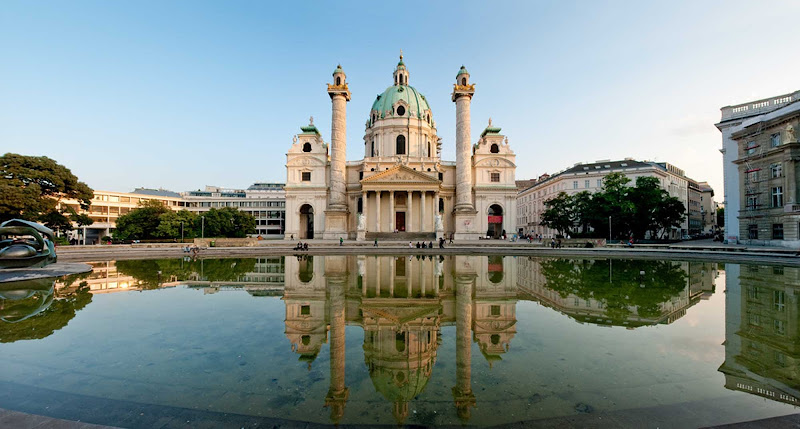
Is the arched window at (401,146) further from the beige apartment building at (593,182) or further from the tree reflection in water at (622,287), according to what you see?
the tree reflection in water at (622,287)

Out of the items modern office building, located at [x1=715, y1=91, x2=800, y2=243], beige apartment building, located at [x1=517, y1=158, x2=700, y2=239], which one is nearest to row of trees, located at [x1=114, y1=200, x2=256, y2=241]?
beige apartment building, located at [x1=517, y1=158, x2=700, y2=239]

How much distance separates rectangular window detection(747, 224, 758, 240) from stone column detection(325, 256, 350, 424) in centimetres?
4621

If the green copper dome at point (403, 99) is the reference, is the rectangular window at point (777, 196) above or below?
below

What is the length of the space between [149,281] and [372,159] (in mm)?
43761

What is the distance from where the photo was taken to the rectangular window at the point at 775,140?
114ft

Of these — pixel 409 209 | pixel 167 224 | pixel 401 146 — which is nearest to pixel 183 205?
pixel 167 224

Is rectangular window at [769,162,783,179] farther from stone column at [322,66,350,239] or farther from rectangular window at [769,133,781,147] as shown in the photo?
stone column at [322,66,350,239]

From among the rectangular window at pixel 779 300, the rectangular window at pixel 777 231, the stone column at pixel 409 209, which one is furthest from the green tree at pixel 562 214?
the rectangular window at pixel 779 300

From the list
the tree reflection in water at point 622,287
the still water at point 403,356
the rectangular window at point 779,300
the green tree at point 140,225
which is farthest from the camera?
the green tree at point 140,225

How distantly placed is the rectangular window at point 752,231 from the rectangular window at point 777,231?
202 cm

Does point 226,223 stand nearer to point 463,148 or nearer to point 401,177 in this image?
point 401,177

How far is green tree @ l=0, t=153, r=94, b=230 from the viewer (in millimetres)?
32500

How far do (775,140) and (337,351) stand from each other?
164 ft

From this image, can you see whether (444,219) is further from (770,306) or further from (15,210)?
(15,210)
